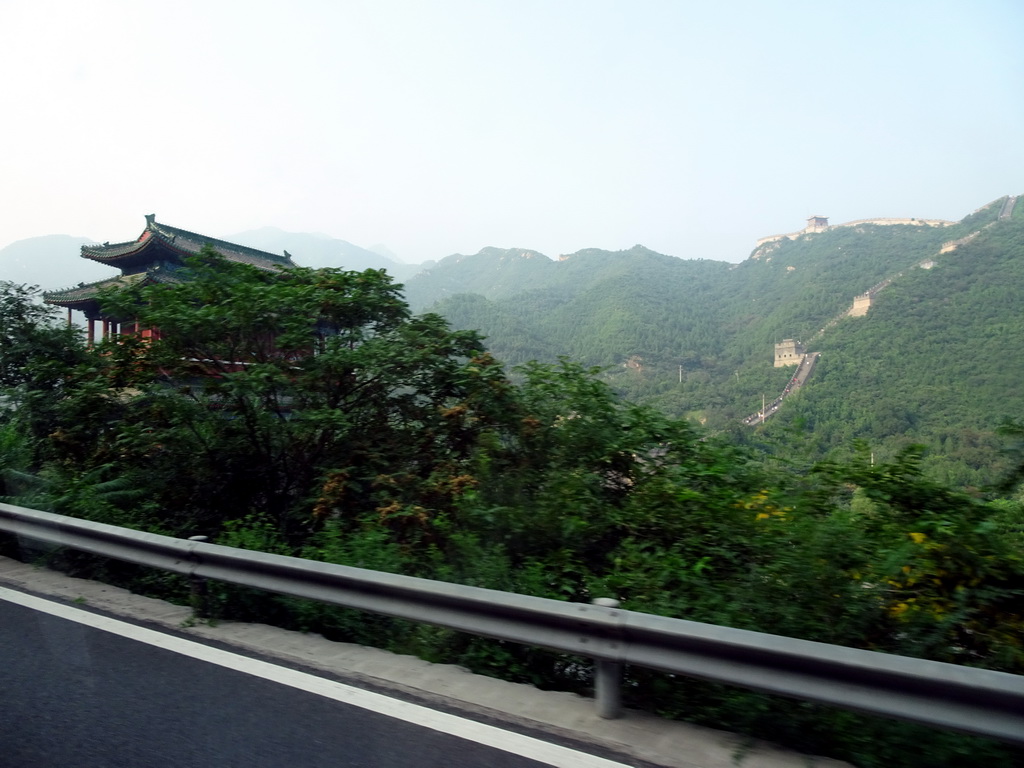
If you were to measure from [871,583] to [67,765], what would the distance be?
363cm

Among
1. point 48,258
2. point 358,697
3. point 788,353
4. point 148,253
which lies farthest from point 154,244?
point 48,258

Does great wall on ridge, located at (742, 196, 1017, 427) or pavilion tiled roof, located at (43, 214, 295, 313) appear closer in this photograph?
pavilion tiled roof, located at (43, 214, 295, 313)

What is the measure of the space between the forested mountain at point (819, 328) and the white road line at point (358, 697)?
11.2 ft

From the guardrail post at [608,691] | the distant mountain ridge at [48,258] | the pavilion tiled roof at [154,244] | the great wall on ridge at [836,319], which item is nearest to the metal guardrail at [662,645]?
the guardrail post at [608,691]

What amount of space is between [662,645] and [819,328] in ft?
204

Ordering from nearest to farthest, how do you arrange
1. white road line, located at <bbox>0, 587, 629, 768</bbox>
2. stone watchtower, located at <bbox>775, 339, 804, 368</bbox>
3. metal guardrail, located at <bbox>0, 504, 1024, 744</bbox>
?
metal guardrail, located at <bbox>0, 504, 1024, 744</bbox> < white road line, located at <bbox>0, 587, 629, 768</bbox> < stone watchtower, located at <bbox>775, 339, 804, 368</bbox>

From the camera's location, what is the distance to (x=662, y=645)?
3.10 meters

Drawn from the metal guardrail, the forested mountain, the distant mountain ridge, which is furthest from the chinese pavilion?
the distant mountain ridge

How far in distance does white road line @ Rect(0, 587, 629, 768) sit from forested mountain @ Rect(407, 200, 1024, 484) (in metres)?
3.40

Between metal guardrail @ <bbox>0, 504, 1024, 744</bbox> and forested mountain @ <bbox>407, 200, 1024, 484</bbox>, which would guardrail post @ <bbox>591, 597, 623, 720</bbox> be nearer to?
metal guardrail @ <bbox>0, 504, 1024, 744</bbox>

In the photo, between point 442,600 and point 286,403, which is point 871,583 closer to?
point 442,600

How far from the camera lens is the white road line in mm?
2926

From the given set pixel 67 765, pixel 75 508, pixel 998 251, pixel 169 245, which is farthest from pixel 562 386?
pixel 998 251

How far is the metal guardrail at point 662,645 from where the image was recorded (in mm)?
2531
